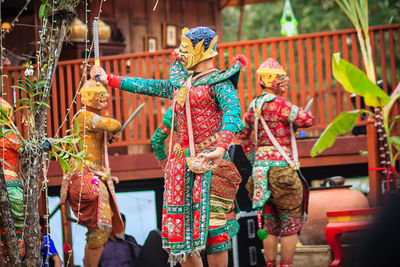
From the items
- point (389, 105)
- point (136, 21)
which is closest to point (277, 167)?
point (389, 105)

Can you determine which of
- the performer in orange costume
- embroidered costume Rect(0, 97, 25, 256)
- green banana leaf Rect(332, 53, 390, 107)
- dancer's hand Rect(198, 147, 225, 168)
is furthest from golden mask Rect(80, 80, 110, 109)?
dancer's hand Rect(198, 147, 225, 168)

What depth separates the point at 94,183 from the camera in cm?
596

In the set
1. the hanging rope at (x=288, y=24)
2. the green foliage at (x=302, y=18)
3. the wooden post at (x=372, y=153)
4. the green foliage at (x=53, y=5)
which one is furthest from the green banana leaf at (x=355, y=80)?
the green foliage at (x=302, y=18)

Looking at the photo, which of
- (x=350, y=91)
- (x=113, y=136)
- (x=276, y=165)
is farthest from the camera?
(x=350, y=91)

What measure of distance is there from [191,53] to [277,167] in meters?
1.78

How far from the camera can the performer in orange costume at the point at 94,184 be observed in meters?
5.96

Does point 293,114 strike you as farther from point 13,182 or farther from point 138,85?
A: point 13,182

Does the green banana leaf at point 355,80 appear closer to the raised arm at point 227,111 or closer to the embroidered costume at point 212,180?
the embroidered costume at point 212,180

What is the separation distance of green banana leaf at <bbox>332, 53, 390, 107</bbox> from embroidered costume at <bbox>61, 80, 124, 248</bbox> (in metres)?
2.24

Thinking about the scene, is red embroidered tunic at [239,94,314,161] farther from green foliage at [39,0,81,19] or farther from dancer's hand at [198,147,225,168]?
green foliage at [39,0,81,19]

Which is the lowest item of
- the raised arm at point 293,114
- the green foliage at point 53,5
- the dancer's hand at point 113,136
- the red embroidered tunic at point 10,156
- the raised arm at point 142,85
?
the red embroidered tunic at point 10,156

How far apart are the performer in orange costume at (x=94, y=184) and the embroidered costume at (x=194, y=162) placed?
5.63 ft

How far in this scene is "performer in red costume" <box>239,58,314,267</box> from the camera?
18.5 feet

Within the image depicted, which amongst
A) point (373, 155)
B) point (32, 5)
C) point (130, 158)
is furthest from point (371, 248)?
point (32, 5)
